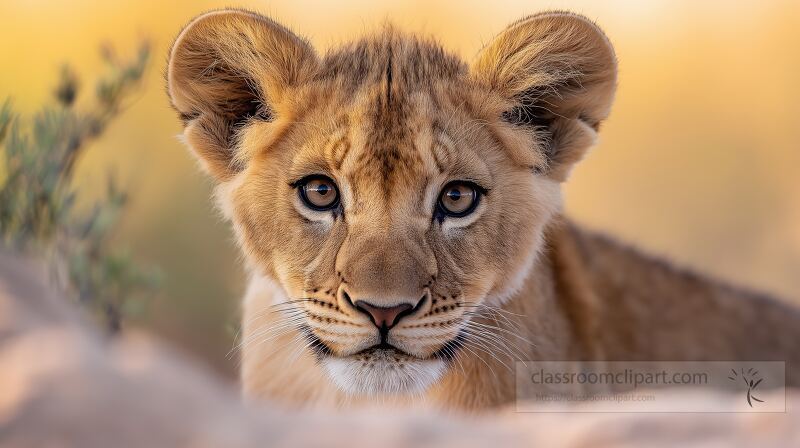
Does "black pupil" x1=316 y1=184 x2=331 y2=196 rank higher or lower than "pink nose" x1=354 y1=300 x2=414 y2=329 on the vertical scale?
higher

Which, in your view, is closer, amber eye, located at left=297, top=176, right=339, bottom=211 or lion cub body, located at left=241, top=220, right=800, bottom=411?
amber eye, located at left=297, top=176, right=339, bottom=211

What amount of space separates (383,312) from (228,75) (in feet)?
3.96

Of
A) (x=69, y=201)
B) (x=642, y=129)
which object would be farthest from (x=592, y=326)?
(x=642, y=129)

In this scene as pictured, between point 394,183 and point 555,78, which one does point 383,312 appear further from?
point 555,78

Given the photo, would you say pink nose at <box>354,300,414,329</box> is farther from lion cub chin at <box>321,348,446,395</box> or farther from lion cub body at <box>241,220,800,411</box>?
lion cub body at <box>241,220,800,411</box>

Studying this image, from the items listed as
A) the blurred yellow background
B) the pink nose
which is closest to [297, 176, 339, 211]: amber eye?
the pink nose

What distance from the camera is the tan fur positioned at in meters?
3.26

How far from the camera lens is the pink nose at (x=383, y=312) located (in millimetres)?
3076

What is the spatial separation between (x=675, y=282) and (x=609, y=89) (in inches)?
67.9

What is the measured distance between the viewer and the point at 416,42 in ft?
12.9

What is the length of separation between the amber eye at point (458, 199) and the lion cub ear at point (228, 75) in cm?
70

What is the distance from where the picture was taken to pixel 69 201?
4.48 meters

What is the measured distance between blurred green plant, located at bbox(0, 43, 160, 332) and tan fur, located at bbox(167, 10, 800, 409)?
3.23 feet

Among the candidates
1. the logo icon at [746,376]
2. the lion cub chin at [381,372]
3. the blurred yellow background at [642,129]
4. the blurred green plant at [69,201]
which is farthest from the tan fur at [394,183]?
the blurred yellow background at [642,129]
